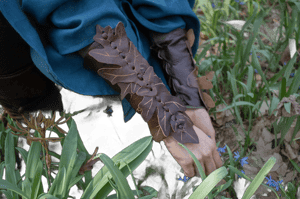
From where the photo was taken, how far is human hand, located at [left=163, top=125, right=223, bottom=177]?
743mm

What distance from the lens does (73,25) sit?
752mm

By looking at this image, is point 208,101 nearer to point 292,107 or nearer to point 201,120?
point 201,120

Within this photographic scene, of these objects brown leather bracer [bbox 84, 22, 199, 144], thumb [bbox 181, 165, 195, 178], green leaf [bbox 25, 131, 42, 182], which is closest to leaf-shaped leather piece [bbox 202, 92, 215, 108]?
brown leather bracer [bbox 84, 22, 199, 144]

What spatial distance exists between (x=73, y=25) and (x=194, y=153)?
21.4 inches

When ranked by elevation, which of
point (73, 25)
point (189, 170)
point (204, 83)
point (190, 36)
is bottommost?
point (189, 170)

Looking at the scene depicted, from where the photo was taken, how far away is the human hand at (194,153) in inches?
29.2

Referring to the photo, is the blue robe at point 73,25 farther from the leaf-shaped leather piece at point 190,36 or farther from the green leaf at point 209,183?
the green leaf at point 209,183

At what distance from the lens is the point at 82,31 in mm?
749

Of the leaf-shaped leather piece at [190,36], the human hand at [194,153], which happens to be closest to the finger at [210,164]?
the human hand at [194,153]

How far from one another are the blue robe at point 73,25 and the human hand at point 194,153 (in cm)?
22

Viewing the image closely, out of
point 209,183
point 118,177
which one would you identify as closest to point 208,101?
point 209,183

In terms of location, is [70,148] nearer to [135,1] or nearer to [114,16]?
[114,16]

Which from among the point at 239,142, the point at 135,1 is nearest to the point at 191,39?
the point at 135,1

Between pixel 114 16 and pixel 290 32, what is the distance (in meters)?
1.19
